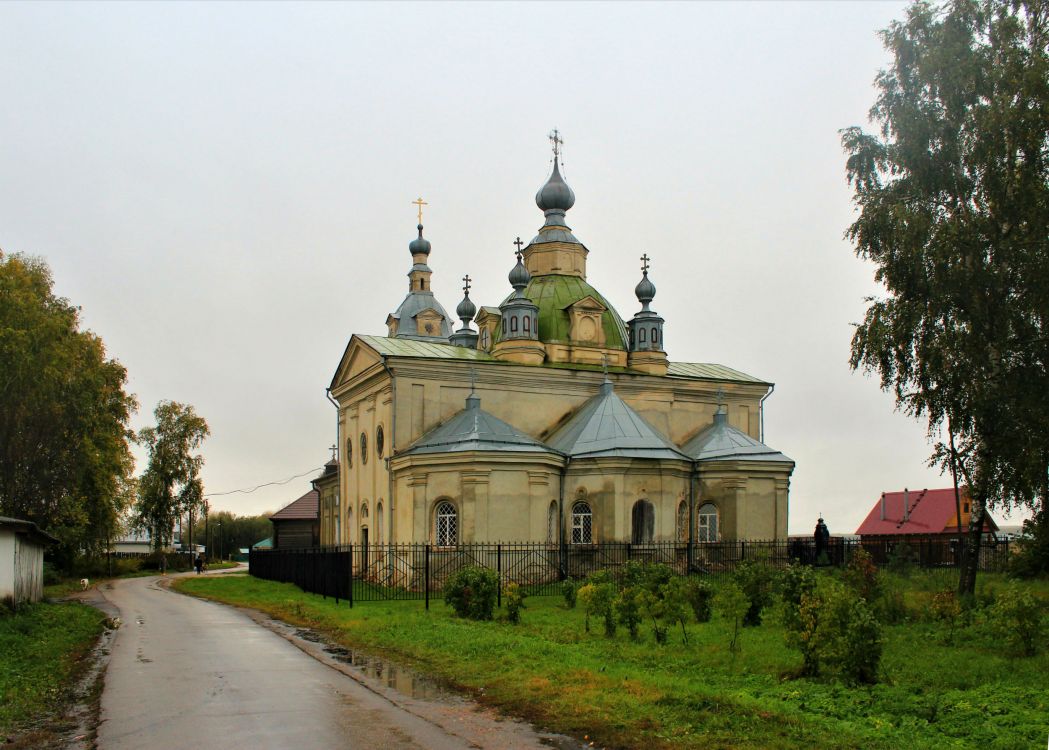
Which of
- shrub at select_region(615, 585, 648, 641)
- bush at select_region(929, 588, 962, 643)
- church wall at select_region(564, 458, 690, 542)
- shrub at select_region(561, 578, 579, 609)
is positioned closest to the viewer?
bush at select_region(929, 588, 962, 643)

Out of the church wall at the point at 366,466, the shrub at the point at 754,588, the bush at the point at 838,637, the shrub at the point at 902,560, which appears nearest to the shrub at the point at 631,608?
the shrub at the point at 754,588

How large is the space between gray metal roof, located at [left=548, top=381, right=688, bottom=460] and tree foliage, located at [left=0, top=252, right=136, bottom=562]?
53.1 ft

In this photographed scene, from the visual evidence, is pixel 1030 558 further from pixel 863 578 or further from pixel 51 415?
pixel 51 415

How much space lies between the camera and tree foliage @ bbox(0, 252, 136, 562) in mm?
30625

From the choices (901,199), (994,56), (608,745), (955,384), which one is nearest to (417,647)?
(608,745)

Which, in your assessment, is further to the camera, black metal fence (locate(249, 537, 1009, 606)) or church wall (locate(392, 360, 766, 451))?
church wall (locate(392, 360, 766, 451))

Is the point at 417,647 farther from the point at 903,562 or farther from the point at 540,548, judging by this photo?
the point at 903,562

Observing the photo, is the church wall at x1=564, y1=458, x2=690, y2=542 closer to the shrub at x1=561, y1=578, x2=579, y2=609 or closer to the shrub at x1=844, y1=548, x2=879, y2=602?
the shrub at x1=561, y1=578, x2=579, y2=609

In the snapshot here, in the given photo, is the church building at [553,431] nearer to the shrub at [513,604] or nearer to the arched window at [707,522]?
the arched window at [707,522]

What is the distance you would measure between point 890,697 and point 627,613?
5.74 m

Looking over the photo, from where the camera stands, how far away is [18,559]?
20.3 meters

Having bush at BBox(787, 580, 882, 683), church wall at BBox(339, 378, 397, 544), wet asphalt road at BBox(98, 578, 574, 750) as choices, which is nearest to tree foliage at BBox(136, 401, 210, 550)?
church wall at BBox(339, 378, 397, 544)

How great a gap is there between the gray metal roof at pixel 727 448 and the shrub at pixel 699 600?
13354mm

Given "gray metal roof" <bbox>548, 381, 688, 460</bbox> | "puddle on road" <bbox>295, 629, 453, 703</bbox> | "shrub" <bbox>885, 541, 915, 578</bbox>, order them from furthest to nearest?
1. "gray metal roof" <bbox>548, 381, 688, 460</bbox>
2. "shrub" <bbox>885, 541, 915, 578</bbox>
3. "puddle on road" <bbox>295, 629, 453, 703</bbox>
